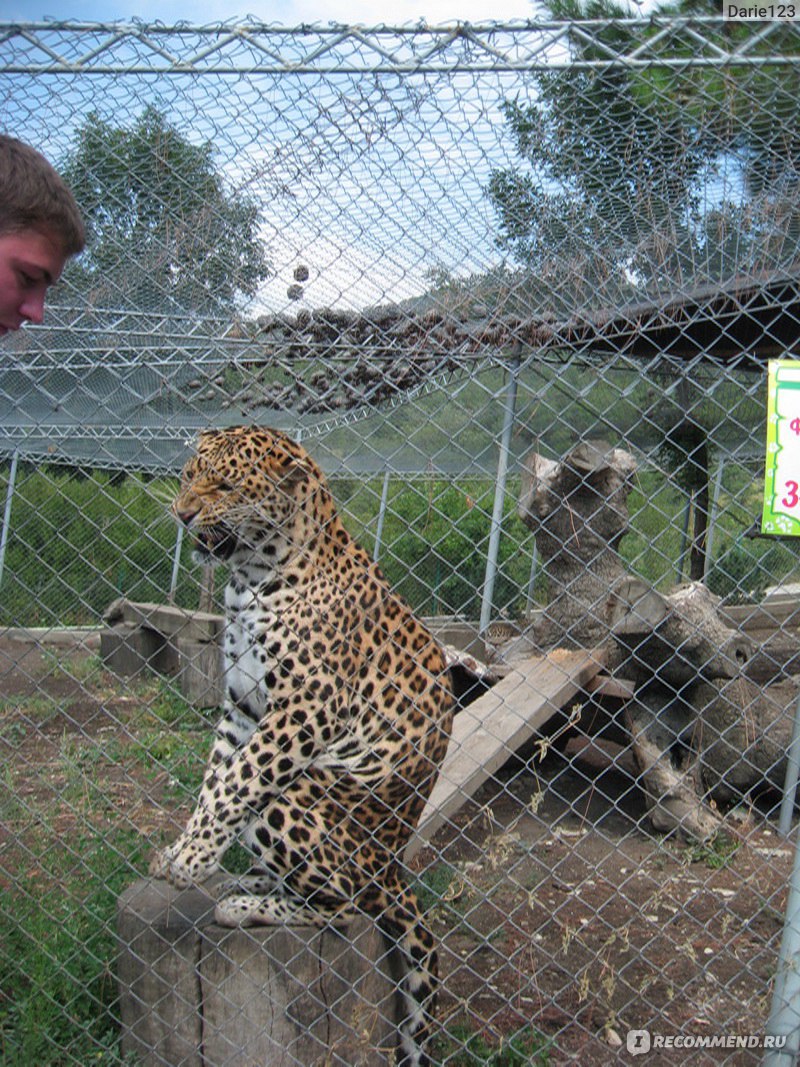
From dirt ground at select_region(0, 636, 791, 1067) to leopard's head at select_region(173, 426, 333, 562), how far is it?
0.62 metres

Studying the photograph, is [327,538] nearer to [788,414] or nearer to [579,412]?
[788,414]

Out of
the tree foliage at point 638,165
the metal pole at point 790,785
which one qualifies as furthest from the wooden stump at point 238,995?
the metal pole at point 790,785

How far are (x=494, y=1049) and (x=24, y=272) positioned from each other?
260cm

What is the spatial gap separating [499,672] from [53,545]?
9682mm

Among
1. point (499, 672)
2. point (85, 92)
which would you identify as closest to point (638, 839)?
point (499, 672)

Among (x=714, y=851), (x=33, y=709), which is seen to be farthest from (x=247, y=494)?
(x=33, y=709)

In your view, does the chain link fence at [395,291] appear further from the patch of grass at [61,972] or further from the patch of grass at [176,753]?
the patch of grass at [176,753]

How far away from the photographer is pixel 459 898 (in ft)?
13.4

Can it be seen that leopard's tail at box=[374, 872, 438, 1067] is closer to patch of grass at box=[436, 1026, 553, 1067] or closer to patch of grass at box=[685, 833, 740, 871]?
patch of grass at box=[436, 1026, 553, 1067]

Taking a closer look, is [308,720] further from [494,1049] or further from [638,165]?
[638,165]

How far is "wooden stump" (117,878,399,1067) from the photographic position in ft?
8.71

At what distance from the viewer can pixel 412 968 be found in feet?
9.64

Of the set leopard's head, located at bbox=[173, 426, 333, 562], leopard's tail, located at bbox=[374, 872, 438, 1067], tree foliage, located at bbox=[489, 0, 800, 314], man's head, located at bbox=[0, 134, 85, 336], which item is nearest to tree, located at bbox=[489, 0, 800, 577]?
tree foliage, located at bbox=[489, 0, 800, 314]

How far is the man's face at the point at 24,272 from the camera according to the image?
73.8 inches
